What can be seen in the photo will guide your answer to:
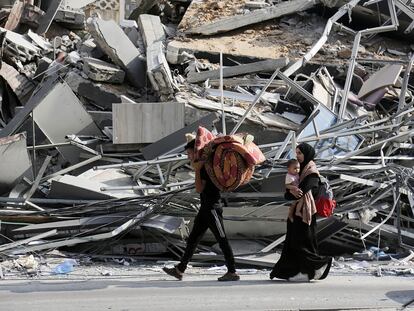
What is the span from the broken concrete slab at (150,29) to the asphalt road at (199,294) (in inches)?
225

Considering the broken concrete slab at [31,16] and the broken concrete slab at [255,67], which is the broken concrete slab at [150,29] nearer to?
the broken concrete slab at [255,67]

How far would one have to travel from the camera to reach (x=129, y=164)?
9281 millimetres

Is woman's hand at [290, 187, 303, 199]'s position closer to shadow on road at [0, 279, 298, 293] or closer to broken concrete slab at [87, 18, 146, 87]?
shadow on road at [0, 279, 298, 293]

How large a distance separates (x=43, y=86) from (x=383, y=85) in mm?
4997

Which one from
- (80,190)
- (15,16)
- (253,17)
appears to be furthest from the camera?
(15,16)

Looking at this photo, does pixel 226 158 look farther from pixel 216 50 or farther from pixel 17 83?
pixel 17 83

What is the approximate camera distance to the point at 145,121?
9961 millimetres

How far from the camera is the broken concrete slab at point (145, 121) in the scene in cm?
991

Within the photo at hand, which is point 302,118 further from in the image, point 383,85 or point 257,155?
point 257,155

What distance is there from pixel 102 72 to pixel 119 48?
23.0 inches

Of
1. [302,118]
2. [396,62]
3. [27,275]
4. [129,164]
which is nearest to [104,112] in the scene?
[129,164]

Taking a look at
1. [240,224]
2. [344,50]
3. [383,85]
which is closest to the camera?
[240,224]

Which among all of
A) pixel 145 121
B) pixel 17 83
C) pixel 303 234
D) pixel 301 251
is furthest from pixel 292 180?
pixel 17 83

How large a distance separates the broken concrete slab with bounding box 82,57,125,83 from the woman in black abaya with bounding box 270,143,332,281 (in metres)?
5.19
